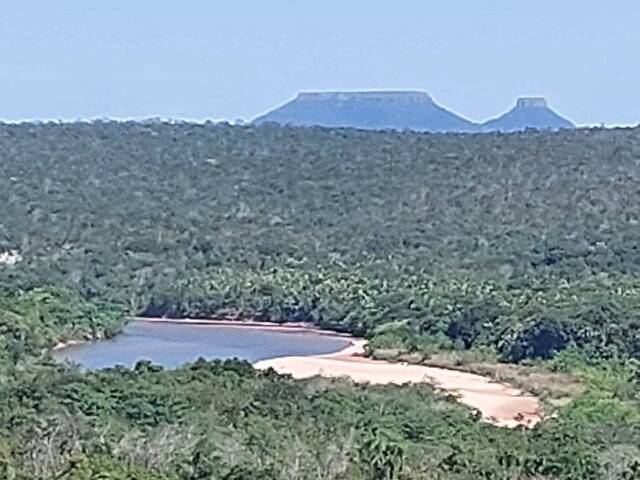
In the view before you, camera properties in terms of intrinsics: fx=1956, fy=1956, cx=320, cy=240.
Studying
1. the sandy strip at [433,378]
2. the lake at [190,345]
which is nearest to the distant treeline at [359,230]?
the lake at [190,345]

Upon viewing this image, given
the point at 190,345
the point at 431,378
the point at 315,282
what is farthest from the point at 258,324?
the point at 431,378

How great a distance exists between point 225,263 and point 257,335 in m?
12.2

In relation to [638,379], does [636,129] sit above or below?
above

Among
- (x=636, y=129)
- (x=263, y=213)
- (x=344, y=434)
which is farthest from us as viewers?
(x=636, y=129)

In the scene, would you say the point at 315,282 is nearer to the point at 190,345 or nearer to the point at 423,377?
the point at 190,345

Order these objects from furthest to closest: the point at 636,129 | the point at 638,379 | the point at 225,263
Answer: the point at 636,129, the point at 225,263, the point at 638,379

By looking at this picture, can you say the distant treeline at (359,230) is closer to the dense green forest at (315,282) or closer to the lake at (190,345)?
the dense green forest at (315,282)

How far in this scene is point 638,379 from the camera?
2292 inches

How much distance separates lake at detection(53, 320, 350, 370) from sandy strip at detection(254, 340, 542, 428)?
2.41 m

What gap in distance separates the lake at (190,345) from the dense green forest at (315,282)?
1.34 meters

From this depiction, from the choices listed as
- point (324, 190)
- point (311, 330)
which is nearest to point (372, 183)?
point (324, 190)

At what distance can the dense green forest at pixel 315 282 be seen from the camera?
1523 inches

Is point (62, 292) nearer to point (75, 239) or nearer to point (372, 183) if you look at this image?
point (75, 239)

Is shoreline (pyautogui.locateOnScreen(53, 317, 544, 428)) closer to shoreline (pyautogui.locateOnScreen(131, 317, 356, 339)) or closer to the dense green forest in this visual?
the dense green forest
